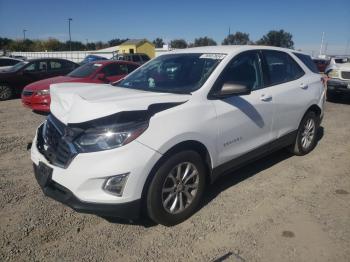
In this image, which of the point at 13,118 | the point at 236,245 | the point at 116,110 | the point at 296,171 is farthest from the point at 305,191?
the point at 13,118

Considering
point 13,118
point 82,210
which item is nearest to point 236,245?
point 82,210

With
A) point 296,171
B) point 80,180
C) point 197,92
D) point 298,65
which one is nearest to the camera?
point 80,180

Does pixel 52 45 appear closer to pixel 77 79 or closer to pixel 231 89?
pixel 77 79

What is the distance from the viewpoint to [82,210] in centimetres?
294

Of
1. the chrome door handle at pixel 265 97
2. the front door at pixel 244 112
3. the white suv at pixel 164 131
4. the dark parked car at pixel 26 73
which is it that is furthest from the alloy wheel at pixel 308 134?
the dark parked car at pixel 26 73

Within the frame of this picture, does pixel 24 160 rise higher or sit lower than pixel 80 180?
lower

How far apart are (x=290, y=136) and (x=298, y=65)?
45.3 inches

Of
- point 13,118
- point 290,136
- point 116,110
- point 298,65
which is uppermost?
point 298,65

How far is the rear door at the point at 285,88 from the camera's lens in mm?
4527

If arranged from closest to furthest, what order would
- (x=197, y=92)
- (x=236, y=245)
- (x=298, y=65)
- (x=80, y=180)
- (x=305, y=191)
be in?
(x=80, y=180) < (x=236, y=245) < (x=197, y=92) < (x=305, y=191) < (x=298, y=65)

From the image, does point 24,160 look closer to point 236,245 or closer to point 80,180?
point 80,180

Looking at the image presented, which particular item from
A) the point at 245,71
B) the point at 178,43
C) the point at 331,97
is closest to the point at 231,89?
the point at 245,71

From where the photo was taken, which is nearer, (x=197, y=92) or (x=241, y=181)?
(x=197, y=92)

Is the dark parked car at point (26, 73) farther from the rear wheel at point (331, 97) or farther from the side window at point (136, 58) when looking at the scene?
the rear wheel at point (331, 97)
